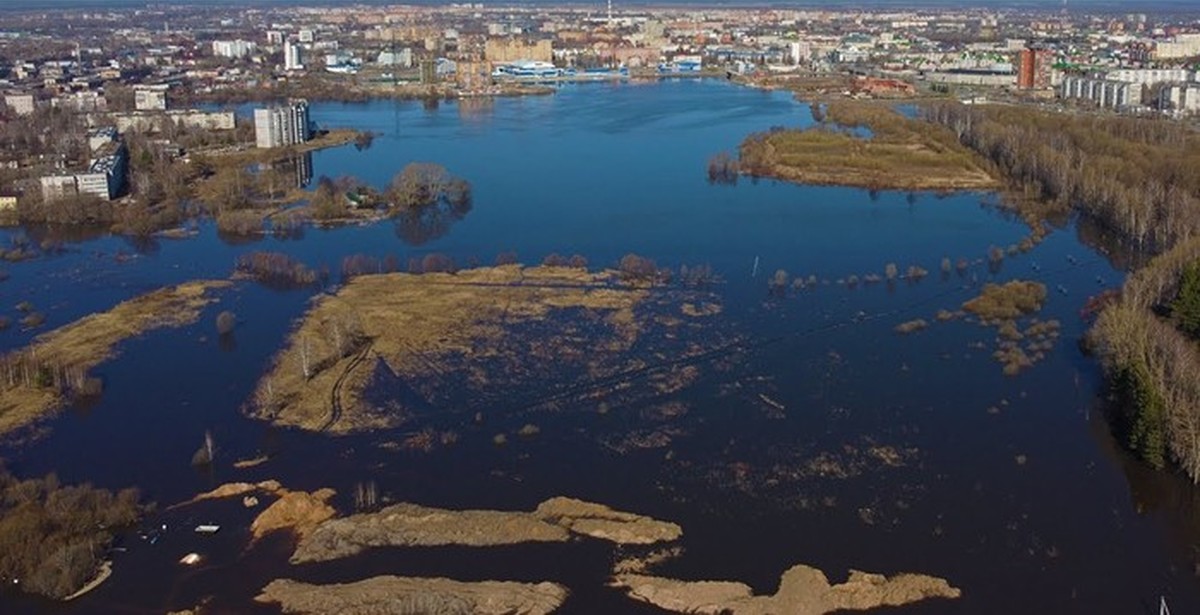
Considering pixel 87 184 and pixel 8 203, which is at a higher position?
pixel 87 184

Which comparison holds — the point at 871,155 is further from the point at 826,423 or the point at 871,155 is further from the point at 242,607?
the point at 242,607

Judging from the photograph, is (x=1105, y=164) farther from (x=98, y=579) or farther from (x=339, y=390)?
(x=98, y=579)

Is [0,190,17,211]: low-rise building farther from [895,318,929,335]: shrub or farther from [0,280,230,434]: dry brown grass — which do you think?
Answer: [895,318,929,335]: shrub

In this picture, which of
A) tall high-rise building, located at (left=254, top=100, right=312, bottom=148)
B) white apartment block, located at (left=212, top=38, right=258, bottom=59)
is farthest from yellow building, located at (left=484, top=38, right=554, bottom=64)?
tall high-rise building, located at (left=254, top=100, right=312, bottom=148)

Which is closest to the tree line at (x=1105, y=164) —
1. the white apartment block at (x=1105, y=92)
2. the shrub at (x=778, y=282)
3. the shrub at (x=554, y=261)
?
the shrub at (x=778, y=282)

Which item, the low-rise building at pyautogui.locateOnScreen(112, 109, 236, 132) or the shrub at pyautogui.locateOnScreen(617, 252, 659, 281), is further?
the low-rise building at pyautogui.locateOnScreen(112, 109, 236, 132)

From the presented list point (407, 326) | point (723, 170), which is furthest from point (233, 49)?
point (407, 326)
